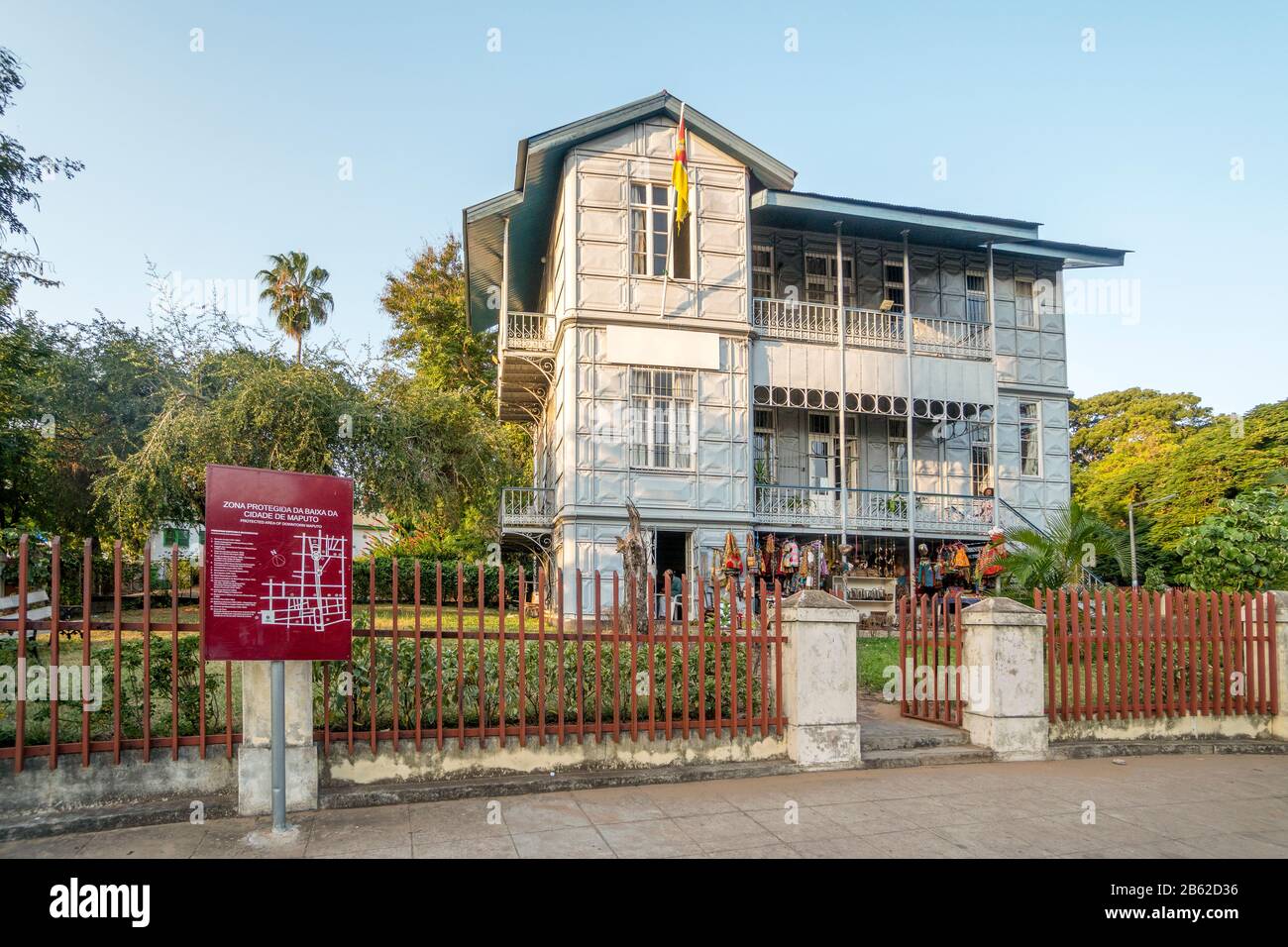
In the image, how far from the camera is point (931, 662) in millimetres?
10094

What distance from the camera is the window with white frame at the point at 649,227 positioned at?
20047 millimetres

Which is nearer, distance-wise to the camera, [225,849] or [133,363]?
[225,849]

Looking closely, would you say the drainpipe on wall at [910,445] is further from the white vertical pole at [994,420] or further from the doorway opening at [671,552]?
the doorway opening at [671,552]

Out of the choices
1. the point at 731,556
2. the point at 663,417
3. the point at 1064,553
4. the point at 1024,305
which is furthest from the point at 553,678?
the point at 1024,305

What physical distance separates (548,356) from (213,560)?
1647 centimetres

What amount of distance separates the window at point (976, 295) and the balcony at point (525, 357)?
431 inches

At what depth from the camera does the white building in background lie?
64.3 feet

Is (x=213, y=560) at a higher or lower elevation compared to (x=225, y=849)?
higher

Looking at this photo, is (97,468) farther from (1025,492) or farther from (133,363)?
(1025,492)

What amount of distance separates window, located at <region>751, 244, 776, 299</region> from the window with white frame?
2.98m

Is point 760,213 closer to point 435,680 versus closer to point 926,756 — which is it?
point 926,756

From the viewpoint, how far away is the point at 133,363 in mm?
19297

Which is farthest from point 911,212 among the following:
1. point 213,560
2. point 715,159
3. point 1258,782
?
point 213,560

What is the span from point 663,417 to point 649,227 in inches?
168
